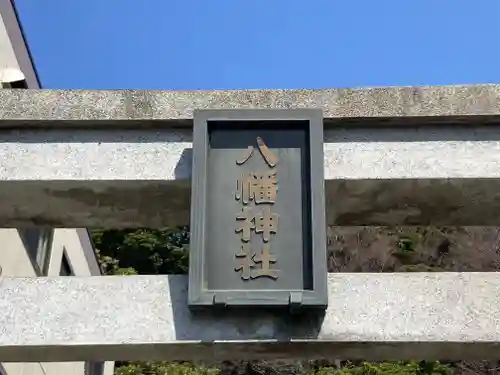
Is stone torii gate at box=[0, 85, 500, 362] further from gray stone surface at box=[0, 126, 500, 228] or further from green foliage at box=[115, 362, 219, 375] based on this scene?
green foliage at box=[115, 362, 219, 375]

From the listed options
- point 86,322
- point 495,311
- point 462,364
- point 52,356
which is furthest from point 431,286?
point 462,364

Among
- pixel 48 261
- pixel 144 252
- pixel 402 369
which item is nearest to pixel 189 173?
pixel 48 261

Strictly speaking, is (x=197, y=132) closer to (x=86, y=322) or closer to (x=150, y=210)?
(x=150, y=210)

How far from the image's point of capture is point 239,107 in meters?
3.90

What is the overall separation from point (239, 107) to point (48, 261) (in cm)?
511

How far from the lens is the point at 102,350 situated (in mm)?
3381

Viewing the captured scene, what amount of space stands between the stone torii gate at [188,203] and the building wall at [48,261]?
9.10 ft

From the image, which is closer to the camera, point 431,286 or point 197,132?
point 431,286

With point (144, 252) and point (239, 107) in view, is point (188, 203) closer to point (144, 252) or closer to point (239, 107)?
point (239, 107)

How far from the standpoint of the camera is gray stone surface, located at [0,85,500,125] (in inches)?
152

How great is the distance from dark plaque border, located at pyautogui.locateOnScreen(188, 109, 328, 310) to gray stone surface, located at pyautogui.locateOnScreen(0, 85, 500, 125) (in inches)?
6.4

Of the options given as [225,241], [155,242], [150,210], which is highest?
[155,242]

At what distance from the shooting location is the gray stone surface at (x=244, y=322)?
333 cm

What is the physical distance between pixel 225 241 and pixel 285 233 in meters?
0.30
